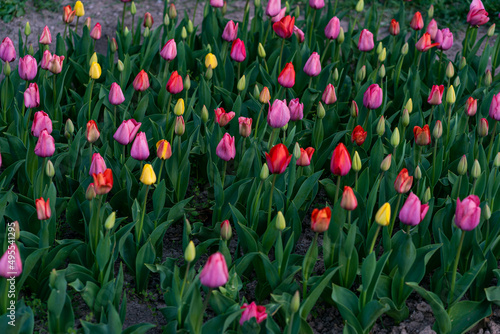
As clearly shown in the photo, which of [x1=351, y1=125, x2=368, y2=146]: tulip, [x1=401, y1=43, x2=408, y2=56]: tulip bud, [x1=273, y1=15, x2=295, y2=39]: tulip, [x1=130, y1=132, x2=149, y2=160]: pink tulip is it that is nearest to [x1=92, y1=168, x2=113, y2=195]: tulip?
[x1=130, y1=132, x2=149, y2=160]: pink tulip

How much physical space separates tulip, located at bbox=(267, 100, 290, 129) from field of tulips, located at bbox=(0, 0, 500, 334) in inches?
0.5

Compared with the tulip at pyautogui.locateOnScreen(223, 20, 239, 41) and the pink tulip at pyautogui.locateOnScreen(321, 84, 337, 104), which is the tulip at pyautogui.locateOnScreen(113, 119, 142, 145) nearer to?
the pink tulip at pyautogui.locateOnScreen(321, 84, 337, 104)

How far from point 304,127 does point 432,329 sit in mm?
1475

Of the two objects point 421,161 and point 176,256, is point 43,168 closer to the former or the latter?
point 176,256

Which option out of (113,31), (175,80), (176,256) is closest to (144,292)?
(176,256)

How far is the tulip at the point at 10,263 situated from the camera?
2.12 metres

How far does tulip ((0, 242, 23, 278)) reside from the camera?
212 centimetres

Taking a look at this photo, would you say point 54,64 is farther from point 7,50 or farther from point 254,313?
point 254,313

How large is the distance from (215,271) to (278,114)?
1.05m

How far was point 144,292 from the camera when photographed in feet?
8.97

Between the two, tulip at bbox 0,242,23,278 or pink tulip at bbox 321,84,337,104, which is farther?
pink tulip at bbox 321,84,337,104

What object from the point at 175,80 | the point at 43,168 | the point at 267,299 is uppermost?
the point at 175,80

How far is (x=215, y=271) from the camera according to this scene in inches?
78.5

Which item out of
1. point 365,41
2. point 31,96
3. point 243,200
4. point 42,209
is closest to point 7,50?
point 31,96
